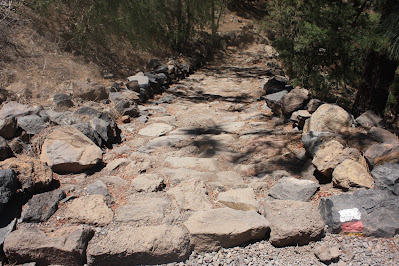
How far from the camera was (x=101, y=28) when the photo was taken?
8.05 meters

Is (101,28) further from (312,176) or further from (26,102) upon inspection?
(312,176)

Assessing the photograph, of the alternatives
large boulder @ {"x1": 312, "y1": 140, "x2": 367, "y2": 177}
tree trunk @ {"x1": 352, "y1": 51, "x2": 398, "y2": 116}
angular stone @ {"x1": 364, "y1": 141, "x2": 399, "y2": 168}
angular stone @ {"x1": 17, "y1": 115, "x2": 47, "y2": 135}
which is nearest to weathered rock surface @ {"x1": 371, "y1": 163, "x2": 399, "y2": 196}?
angular stone @ {"x1": 364, "y1": 141, "x2": 399, "y2": 168}

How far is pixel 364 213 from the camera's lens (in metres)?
2.51

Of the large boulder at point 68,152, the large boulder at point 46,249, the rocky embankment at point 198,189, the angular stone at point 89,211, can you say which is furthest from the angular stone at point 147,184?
the large boulder at point 46,249

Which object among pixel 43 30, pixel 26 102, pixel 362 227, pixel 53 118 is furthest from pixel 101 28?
pixel 362 227

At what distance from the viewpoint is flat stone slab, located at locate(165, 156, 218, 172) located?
12.0 feet

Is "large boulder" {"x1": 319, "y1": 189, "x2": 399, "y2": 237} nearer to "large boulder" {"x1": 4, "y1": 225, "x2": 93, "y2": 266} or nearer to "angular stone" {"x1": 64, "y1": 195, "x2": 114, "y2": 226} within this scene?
"angular stone" {"x1": 64, "y1": 195, "x2": 114, "y2": 226}

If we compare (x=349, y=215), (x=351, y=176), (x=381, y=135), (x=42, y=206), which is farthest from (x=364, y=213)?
(x=42, y=206)

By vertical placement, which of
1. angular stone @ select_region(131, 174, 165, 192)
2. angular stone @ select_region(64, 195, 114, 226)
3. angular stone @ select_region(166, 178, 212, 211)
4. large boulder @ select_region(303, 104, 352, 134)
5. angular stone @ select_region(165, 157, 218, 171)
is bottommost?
angular stone @ select_region(165, 157, 218, 171)

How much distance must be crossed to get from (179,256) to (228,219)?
48cm

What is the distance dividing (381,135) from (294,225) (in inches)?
69.9

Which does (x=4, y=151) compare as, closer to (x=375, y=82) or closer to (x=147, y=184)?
(x=147, y=184)

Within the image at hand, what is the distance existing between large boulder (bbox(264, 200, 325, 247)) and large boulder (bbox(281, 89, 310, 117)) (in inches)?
99.3

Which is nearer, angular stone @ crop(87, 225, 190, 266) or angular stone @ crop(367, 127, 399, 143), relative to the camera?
angular stone @ crop(87, 225, 190, 266)
